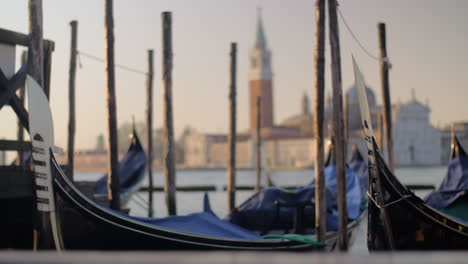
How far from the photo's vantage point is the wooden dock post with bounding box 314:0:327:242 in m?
5.88

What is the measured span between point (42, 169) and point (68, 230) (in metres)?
0.60

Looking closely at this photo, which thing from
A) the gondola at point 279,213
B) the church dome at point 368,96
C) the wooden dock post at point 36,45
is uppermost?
the church dome at point 368,96

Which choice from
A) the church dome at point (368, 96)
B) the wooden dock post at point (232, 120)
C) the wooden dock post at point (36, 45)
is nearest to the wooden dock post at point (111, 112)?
the wooden dock post at point (36, 45)

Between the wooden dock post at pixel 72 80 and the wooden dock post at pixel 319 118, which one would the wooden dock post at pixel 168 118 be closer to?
the wooden dock post at pixel 72 80

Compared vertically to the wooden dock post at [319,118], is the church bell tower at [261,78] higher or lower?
higher

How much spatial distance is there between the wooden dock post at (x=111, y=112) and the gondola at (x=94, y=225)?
7.39ft

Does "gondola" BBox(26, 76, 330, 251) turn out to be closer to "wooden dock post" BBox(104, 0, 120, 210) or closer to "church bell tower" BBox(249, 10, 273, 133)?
Result: "wooden dock post" BBox(104, 0, 120, 210)

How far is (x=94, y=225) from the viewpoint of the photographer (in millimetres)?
4809

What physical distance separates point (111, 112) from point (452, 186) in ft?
13.8

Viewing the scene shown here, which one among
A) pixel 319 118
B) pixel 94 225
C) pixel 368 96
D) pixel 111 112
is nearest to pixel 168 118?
pixel 111 112

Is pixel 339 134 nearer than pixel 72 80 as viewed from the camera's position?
Yes

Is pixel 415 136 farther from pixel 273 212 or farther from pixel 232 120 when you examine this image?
pixel 273 212

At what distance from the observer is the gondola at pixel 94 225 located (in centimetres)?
431

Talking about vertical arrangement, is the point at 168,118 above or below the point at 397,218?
above
